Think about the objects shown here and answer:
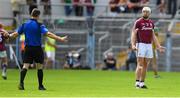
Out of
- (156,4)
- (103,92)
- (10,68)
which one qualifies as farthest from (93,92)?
(156,4)

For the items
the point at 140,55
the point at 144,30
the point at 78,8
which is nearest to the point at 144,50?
the point at 140,55

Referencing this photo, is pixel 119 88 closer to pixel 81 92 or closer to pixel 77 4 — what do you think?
pixel 81 92

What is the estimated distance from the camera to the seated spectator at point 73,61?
3808cm

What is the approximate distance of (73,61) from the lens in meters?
38.4

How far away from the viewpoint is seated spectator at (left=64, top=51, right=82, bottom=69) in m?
38.1

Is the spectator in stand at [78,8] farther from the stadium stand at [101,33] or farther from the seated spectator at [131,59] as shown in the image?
the seated spectator at [131,59]

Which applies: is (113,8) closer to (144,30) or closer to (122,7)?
(122,7)

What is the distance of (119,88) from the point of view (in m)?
23.0

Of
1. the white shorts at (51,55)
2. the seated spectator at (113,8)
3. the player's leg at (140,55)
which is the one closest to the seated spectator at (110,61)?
the white shorts at (51,55)

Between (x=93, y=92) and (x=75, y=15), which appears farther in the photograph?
(x=75, y=15)

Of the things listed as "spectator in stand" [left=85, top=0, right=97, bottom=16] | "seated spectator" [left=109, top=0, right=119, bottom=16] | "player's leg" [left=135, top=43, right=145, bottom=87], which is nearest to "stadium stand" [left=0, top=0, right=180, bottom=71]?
"spectator in stand" [left=85, top=0, right=97, bottom=16]

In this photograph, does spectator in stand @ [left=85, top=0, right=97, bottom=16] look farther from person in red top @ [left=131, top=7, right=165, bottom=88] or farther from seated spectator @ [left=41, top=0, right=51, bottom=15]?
person in red top @ [left=131, top=7, right=165, bottom=88]

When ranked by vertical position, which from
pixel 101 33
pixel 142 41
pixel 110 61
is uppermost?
pixel 142 41

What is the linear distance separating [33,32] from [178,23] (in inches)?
767
